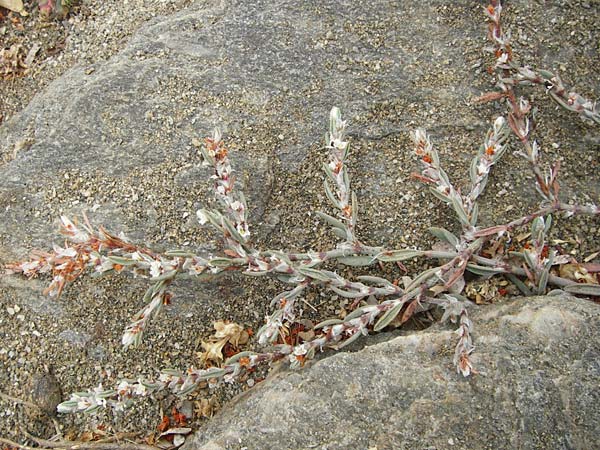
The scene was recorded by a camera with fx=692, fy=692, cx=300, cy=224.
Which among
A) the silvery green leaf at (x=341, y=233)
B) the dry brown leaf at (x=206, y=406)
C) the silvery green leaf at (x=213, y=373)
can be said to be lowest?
the dry brown leaf at (x=206, y=406)

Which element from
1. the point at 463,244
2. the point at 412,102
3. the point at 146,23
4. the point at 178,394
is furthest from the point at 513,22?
the point at 178,394

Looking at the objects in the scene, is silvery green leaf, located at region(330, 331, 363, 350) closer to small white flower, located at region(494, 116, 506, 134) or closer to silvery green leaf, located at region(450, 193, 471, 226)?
silvery green leaf, located at region(450, 193, 471, 226)

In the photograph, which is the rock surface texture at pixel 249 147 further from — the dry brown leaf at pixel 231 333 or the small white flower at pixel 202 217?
the small white flower at pixel 202 217

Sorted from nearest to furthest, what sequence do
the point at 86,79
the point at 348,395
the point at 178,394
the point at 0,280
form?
the point at 348,395, the point at 178,394, the point at 0,280, the point at 86,79

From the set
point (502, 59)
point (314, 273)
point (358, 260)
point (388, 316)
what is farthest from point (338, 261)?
point (502, 59)

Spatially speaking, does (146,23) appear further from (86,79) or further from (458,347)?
(458,347)

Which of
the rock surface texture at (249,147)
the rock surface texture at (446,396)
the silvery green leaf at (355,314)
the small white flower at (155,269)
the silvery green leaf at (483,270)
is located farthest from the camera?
the rock surface texture at (249,147)

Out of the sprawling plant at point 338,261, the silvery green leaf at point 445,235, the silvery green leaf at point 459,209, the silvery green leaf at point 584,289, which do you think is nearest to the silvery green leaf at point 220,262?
the sprawling plant at point 338,261
